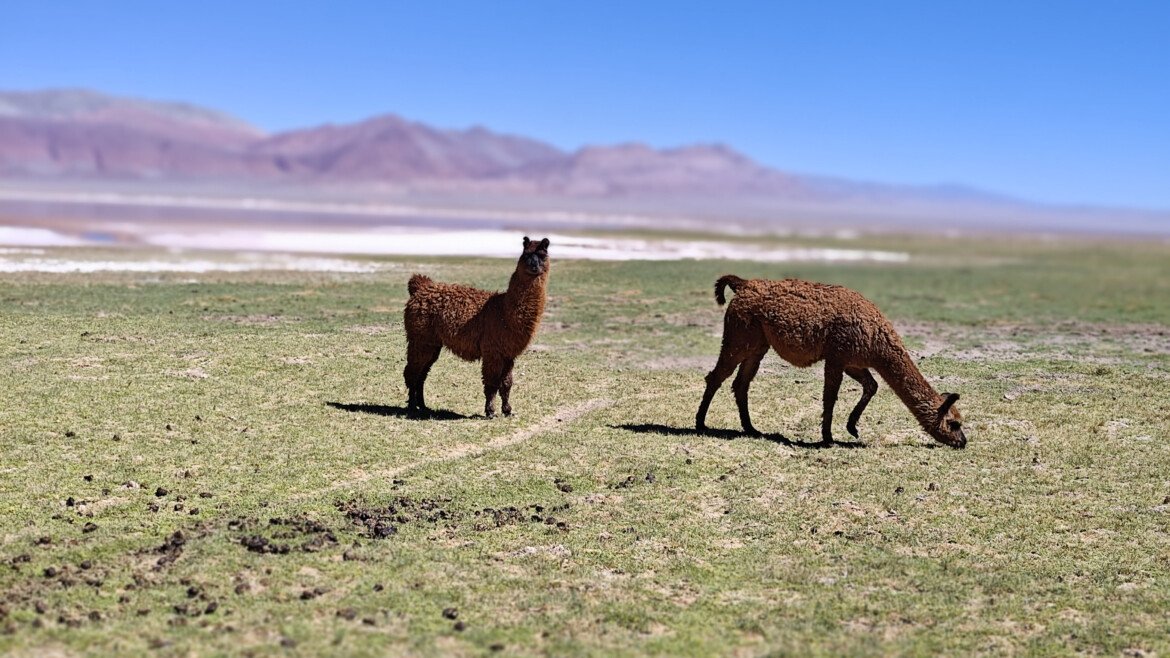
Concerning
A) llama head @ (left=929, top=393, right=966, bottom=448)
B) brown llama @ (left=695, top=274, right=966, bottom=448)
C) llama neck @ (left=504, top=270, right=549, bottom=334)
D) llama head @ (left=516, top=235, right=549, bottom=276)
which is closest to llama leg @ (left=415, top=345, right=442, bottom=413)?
llama neck @ (left=504, top=270, right=549, bottom=334)

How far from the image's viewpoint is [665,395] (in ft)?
55.5

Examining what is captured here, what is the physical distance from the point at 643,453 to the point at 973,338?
14.1m

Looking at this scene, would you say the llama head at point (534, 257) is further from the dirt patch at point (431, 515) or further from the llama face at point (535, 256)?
the dirt patch at point (431, 515)

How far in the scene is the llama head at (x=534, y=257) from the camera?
14.0 meters

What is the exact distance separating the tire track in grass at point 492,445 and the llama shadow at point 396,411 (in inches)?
45.6

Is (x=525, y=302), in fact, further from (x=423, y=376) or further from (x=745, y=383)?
(x=745, y=383)

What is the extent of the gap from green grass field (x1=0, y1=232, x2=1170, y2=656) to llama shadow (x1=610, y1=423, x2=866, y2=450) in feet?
0.34

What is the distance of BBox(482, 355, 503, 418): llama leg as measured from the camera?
47.5ft

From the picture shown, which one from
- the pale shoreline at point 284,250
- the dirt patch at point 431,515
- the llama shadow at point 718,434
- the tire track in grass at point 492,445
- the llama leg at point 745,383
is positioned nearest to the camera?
the dirt patch at point 431,515

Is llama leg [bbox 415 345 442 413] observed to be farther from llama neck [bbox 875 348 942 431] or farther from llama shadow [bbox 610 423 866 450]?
llama neck [bbox 875 348 942 431]

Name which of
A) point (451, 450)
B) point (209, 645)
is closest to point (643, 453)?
point (451, 450)

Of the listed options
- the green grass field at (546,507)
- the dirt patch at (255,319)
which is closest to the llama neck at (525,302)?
the green grass field at (546,507)

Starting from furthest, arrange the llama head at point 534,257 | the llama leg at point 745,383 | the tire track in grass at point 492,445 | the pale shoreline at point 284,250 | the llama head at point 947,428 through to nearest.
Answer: the pale shoreline at point 284,250 < the llama leg at point 745,383 < the llama head at point 534,257 < the llama head at point 947,428 < the tire track in grass at point 492,445

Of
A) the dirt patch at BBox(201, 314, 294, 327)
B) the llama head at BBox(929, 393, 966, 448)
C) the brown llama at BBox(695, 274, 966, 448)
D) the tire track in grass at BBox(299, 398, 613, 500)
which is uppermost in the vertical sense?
the brown llama at BBox(695, 274, 966, 448)
